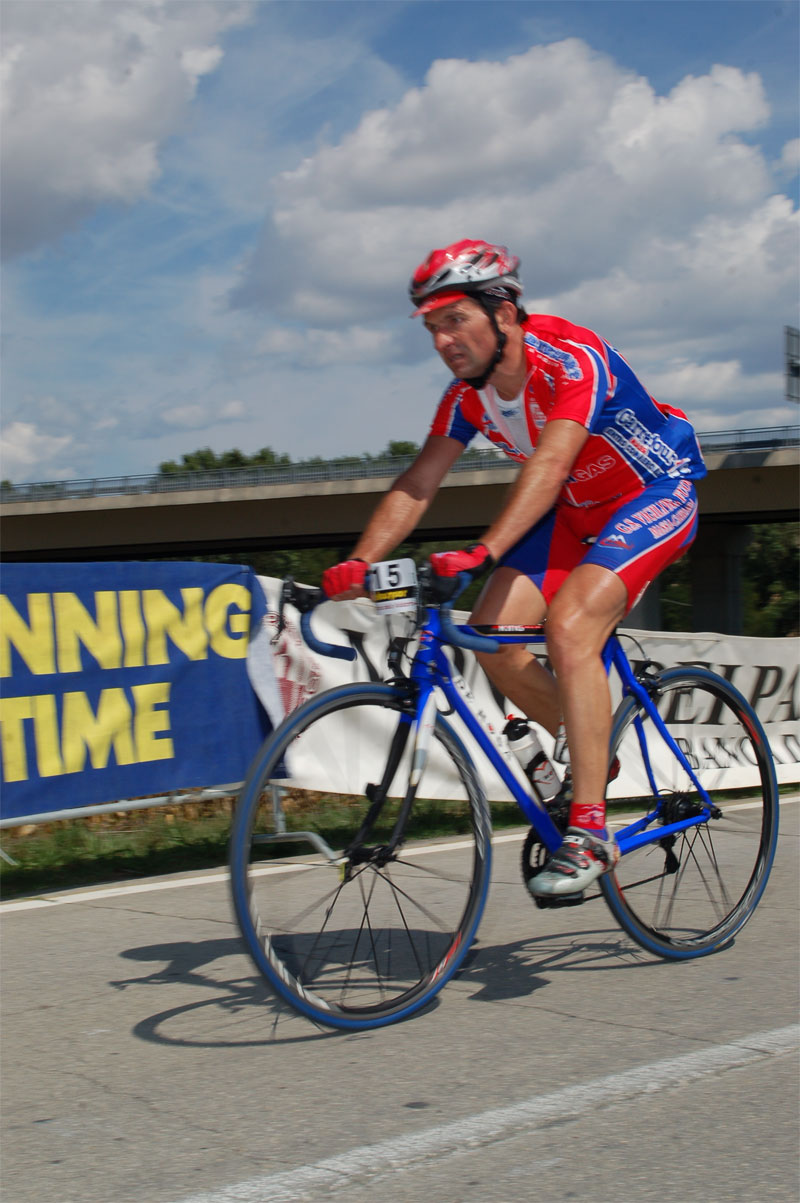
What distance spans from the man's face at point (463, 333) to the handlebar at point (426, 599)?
695mm

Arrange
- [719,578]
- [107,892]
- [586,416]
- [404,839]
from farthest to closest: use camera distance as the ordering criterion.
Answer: [719,578]
[107,892]
[586,416]
[404,839]

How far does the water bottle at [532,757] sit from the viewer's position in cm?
394

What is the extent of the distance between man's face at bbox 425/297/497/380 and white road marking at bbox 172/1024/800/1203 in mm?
2077

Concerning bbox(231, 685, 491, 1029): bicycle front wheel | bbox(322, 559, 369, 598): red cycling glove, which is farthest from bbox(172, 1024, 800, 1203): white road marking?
bbox(322, 559, 369, 598): red cycling glove

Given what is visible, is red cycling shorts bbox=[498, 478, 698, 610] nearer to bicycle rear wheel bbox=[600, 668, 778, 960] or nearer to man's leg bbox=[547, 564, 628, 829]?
man's leg bbox=[547, 564, 628, 829]

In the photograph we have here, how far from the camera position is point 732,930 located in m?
4.50

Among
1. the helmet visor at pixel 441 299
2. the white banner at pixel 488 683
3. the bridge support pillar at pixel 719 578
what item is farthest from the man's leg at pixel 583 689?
the bridge support pillar at pixel 719 578

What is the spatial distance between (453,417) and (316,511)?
43995 millimetres

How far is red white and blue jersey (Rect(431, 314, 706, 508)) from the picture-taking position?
151 inches

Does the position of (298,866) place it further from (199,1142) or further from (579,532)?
(579,532)

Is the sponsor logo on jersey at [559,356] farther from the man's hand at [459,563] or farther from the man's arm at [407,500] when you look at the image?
the man's hand at [459,563]

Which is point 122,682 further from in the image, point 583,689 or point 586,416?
point 586,416

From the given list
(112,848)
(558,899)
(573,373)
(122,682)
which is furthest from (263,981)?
(112,848)

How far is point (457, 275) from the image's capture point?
12.2 ft
